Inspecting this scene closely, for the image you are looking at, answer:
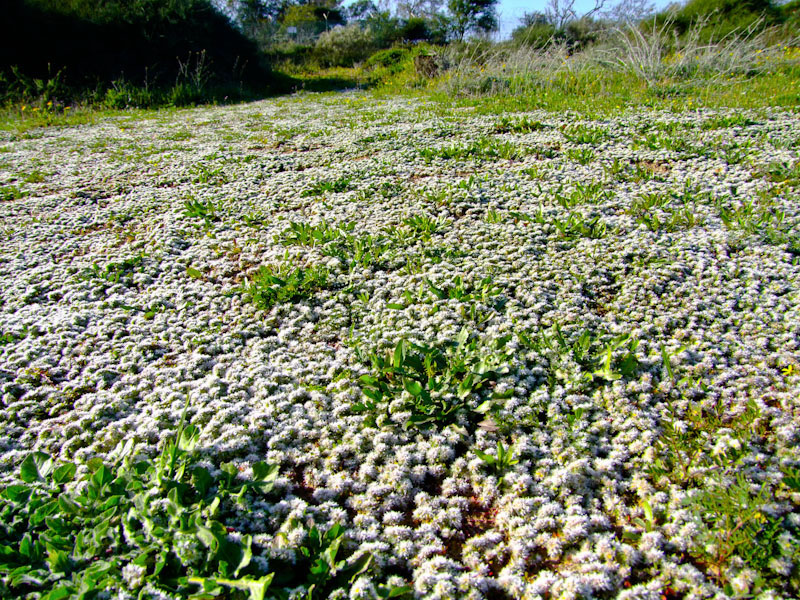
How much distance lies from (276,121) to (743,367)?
12690 millimetres

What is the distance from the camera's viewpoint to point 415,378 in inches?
131

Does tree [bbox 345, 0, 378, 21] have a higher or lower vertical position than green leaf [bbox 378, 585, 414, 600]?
higher

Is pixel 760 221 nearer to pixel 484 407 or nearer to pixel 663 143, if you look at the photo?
pixel 663 143

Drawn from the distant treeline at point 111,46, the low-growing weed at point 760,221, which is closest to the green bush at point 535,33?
the distant treeline at point 111,46

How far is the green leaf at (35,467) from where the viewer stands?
2.49 meters

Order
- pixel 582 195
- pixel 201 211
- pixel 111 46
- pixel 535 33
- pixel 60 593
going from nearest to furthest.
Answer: pixel 60 593 → pixel 582 195 → pixel 201 211 → pixel 111 46 → pixel 535 33

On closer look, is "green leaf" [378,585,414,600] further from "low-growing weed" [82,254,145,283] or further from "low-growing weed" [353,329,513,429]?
"low-growing weed" [82,254,145,283]

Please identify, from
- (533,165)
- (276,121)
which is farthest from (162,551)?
(276,121)

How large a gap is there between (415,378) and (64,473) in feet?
7.18

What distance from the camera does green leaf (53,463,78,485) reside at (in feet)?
8.22

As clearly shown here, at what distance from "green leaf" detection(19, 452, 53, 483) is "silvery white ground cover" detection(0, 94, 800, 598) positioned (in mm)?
244

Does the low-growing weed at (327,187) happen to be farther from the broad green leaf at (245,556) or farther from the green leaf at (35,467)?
the broad green leaf at (245,556)

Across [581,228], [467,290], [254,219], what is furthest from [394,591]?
[254,219]

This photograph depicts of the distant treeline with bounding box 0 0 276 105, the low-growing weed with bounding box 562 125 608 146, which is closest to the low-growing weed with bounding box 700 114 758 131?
the low-growing weed with bounding box 562 125 608 146
